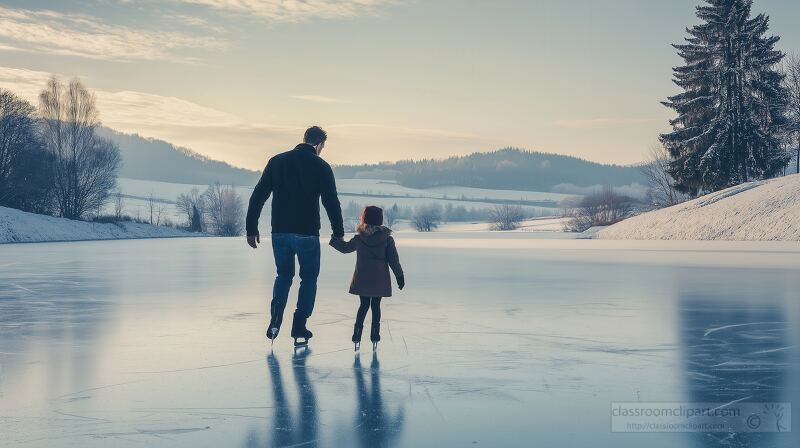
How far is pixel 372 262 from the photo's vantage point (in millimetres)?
7594

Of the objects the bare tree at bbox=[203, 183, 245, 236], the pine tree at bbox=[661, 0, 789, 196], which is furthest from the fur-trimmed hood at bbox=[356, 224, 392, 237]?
the bare tree at bbox=[203, 183, 245, 236]

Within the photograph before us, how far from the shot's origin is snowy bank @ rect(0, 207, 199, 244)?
5531 cm

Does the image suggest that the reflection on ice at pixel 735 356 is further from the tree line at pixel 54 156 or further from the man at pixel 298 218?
the tree line at pixel 54 156

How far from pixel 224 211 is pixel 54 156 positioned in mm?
38855

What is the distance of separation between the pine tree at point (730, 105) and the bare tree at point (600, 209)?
3383 cm

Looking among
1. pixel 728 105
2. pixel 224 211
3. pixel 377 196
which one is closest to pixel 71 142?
pixel 224 211

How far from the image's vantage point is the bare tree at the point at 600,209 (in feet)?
305

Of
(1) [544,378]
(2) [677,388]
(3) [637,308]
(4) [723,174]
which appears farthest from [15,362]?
(4) [723,174]

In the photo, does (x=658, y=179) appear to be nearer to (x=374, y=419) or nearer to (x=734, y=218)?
(x=734, y=218)

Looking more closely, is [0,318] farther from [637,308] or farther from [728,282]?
[728,282]

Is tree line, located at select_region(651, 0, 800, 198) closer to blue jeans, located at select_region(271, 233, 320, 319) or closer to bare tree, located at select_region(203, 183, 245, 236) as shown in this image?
blue jeans, located at select_region(271, 233, 320, 319)

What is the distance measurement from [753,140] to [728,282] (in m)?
43.9

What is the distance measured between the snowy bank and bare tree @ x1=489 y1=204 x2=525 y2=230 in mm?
59197

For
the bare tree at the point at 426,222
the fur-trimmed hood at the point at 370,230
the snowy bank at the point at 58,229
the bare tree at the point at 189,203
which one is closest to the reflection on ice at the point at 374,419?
the fur-trimmed hood at the point at 370,230
